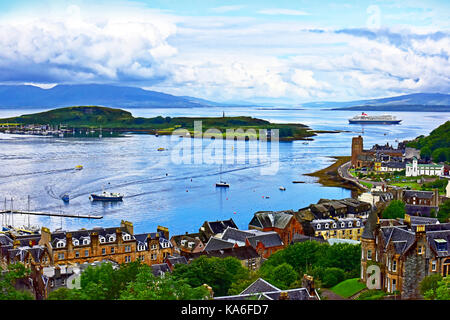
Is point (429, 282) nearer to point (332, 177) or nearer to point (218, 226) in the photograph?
point (218, 226)

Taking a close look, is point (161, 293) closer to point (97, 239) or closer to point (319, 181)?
point (97, 239)

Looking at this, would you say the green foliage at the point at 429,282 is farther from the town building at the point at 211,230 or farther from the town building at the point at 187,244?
the town building at the point at 211,230

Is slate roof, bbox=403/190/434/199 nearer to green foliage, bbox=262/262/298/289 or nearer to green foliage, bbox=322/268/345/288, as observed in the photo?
green foliage, bbox=322/268/345/288

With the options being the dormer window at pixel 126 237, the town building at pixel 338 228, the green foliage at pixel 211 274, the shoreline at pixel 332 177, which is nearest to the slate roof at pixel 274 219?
the town building at pixel 338 228

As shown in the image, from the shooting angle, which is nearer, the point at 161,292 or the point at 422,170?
the point at 161,292

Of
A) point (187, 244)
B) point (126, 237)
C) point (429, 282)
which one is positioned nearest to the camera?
point (429, 282)

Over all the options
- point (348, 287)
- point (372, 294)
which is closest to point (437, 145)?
point (348, 287)
